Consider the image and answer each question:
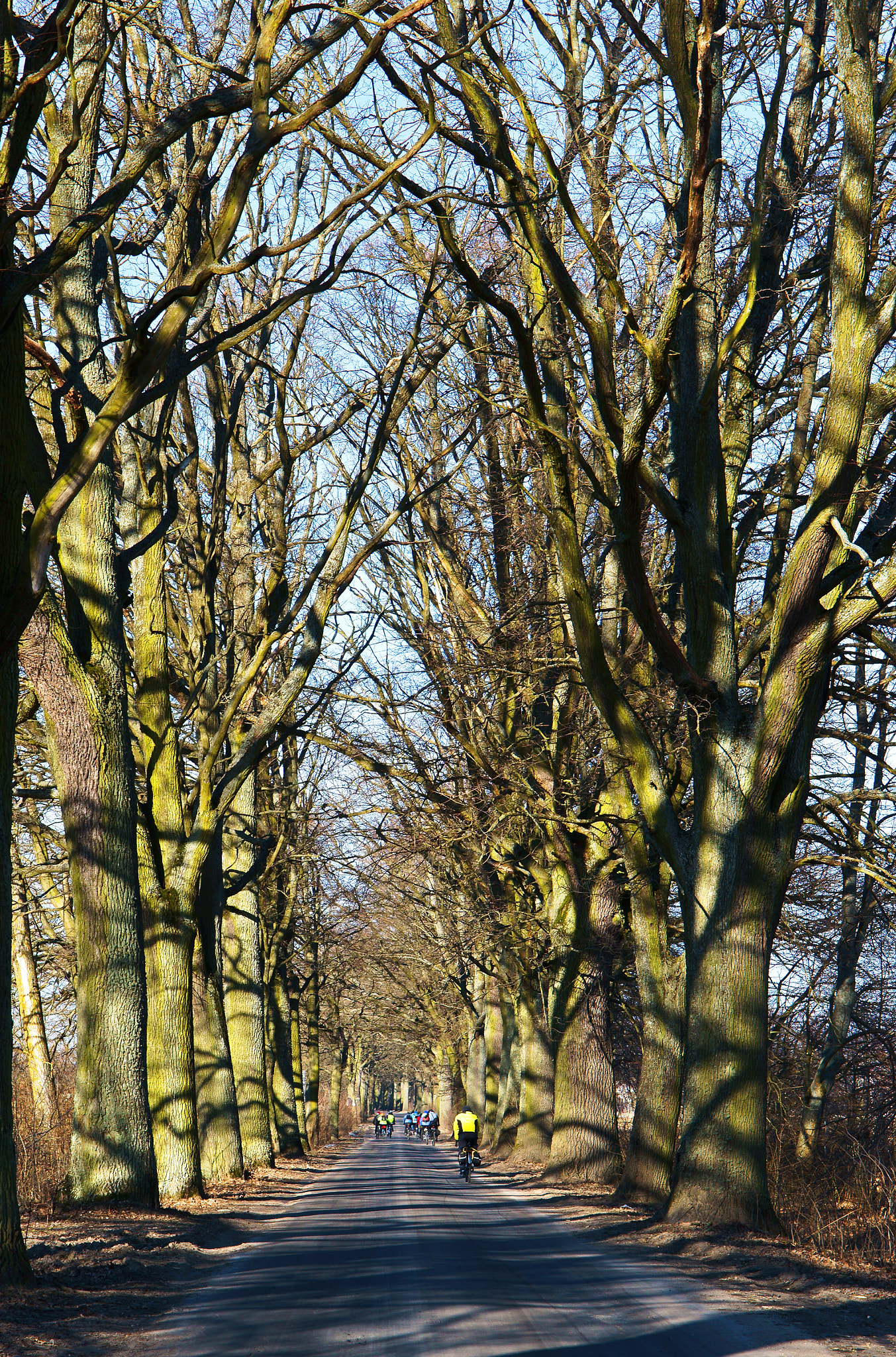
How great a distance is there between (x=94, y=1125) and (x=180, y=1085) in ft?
10.2

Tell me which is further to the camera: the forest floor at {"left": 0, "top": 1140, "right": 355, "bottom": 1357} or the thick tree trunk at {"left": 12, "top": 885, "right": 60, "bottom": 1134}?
the thick tree trunk at {"left": 12, "top": 885, "right": 60, "bottom": 1134}

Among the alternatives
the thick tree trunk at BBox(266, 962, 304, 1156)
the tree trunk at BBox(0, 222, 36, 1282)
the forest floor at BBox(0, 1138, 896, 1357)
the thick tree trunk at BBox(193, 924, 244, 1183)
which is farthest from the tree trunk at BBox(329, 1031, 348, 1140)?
the tree trunk at BBox(0, 222, 36, 1282)

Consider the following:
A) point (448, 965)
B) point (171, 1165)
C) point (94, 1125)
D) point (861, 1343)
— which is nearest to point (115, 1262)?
point (94, 1125)

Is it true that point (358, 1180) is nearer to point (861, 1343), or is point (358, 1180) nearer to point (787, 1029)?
point (787, 1029)

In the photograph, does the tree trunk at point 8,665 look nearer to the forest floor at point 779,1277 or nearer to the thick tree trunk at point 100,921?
the thick tree trunk at point 100,921

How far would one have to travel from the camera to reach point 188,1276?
904cm

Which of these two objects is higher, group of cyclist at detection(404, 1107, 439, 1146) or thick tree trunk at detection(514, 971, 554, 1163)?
thick tree trunk at detection(514, 971, 554, 1163)

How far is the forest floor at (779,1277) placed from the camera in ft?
22.7

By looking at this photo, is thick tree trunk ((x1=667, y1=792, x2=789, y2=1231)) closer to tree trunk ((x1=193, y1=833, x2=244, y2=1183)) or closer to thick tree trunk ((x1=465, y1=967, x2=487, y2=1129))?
tree trunk ((x1=193, y1=833, x2=244, y2=1183))

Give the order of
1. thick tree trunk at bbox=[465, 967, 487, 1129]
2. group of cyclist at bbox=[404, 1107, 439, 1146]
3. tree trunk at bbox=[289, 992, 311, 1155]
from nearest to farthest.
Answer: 1. tree trunk at bbox=[289, 992, 311, 1155]
2. thick tree trunk at bbox=[465, 967, 487, 1129]
3. group of cyclist at bbox=[404, 1107, 439, 1146]

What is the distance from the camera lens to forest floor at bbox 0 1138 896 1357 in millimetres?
6625

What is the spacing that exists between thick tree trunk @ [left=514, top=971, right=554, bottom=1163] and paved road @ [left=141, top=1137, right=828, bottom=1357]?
1151 centimetres

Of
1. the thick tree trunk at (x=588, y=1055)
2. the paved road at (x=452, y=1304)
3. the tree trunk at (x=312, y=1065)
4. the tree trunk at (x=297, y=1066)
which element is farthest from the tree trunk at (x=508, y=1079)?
the paved road at (x=452, y=1304)

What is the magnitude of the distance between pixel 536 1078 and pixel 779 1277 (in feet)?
53.5
